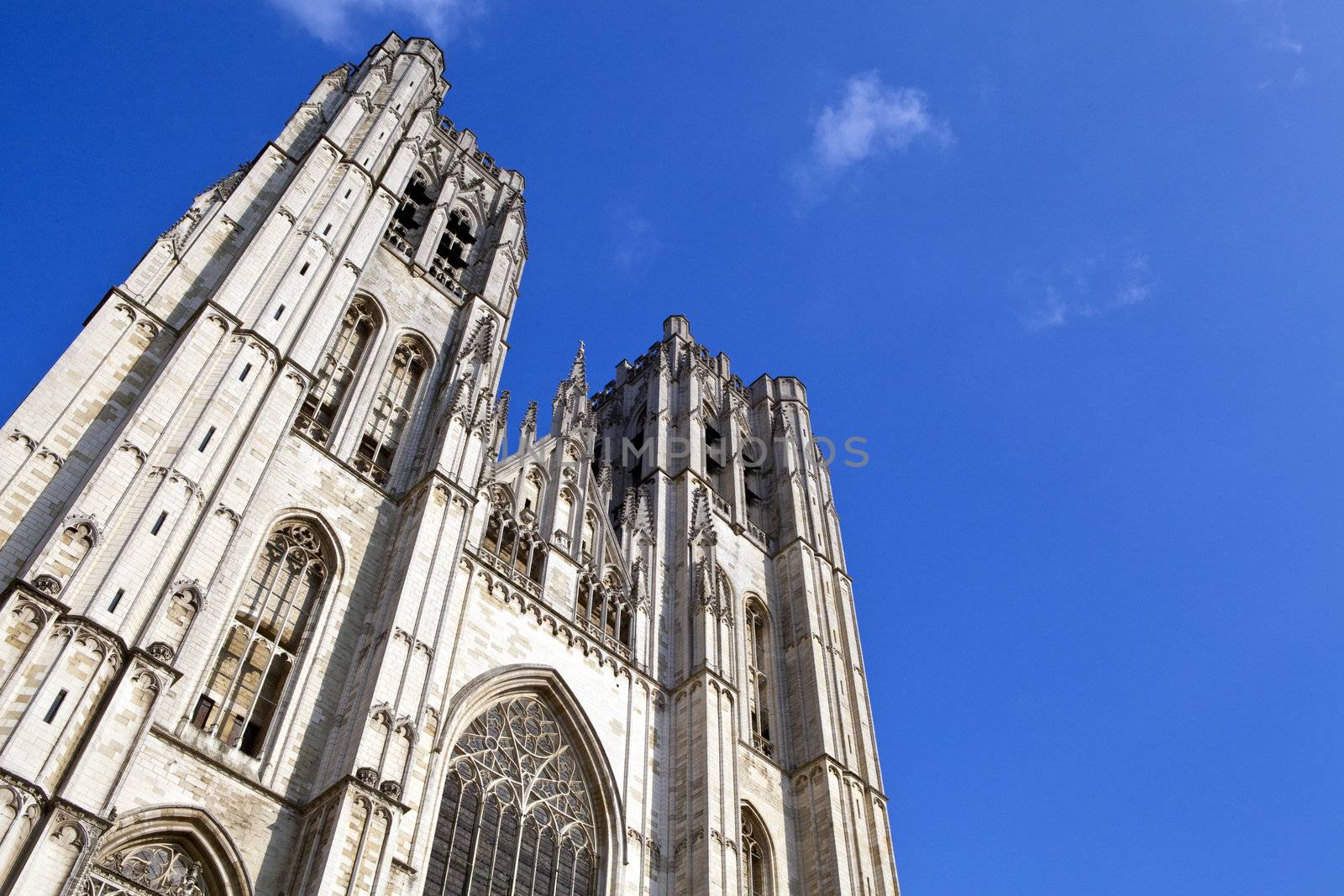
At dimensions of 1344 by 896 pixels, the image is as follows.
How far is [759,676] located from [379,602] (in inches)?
451

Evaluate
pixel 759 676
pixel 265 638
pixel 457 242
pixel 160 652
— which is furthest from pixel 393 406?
pixel 759 676

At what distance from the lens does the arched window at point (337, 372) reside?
21125mm

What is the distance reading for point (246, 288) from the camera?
19578 millimetres

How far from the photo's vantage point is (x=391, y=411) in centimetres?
2311

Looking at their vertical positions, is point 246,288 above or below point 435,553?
above

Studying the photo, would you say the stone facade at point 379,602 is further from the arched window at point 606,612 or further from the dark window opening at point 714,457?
the dark window opening at point 714,457

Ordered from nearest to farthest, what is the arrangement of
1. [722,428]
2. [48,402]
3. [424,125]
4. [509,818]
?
1. [48,402]
2. [509,818]
3. [424,125]
4. [722,428]

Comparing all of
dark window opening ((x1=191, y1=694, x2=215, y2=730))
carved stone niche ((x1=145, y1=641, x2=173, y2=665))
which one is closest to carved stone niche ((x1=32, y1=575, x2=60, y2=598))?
carved stone niche ((x1=145, y1=641, x2=173, y2=665))

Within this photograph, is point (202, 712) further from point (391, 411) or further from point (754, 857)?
point (754, 857)

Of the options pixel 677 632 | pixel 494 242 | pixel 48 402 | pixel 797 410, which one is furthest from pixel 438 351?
pixel 797 410

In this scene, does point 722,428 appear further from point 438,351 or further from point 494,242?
point 438,351

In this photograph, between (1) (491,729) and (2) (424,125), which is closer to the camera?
(1) (491,729)

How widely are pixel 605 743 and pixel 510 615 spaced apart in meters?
2.90

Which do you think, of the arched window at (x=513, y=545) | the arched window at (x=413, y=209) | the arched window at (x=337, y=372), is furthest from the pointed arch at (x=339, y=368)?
the arched window at (x=413, y=209)
